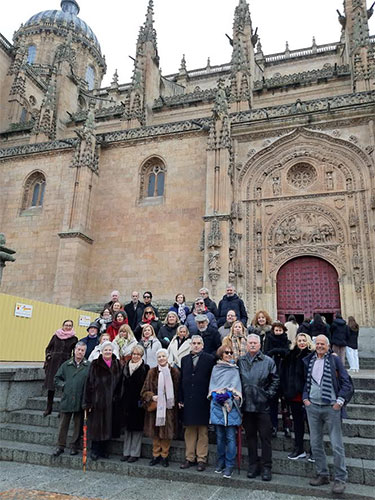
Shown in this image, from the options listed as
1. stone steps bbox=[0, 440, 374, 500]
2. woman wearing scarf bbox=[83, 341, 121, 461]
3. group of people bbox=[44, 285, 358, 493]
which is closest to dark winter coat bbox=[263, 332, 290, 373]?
group of people bbox=[44, 285, 358, 493]

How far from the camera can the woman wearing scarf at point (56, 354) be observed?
6730 mm

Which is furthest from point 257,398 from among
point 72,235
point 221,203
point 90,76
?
point 90,76

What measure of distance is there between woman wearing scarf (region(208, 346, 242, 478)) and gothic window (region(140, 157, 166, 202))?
45.2 feet

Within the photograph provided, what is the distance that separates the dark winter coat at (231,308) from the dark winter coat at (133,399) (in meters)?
2.63

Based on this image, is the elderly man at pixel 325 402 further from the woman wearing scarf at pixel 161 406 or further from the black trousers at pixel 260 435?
the woman wearing scarf at pixel 161 406

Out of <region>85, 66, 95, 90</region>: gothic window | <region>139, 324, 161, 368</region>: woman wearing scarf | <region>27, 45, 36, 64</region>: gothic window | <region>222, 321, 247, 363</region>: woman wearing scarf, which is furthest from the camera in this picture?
<region>85, 66, 95, 90</region>: gothic window

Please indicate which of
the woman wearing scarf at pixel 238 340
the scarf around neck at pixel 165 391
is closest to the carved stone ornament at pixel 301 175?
the woman wearing scarf at pixel 238 340

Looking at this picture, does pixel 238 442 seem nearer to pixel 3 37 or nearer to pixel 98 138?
pixel 98 138

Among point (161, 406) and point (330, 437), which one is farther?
point (161, 406)

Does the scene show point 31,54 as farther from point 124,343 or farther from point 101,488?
point 101,488

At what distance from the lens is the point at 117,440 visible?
5902 mm

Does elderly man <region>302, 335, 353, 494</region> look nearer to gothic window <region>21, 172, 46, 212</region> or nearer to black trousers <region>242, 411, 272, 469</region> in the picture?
black trousers <region>242, 411, 272, 469</region>

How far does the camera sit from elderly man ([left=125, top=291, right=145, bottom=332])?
848 centimetres

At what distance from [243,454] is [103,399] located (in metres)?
2.20
